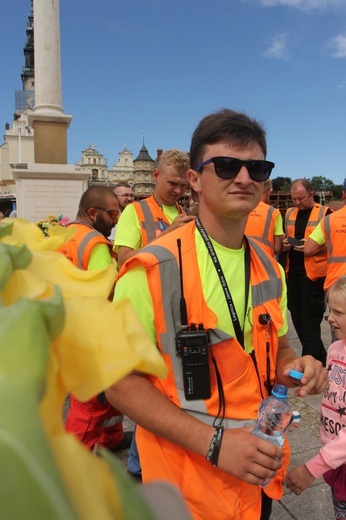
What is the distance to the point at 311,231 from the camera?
5.48 metres

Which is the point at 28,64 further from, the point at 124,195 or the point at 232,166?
the point at 232,166

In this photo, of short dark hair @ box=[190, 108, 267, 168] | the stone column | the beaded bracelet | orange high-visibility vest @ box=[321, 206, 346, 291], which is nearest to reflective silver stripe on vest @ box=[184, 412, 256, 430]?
the beaded bracelet

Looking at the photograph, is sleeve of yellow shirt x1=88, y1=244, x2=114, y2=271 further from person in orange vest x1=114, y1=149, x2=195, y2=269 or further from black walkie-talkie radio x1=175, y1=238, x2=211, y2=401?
black walkie-talkie radio x1=175, y1=238, x2=211, y2=401

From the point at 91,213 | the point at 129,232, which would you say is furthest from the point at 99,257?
the point at 91,213

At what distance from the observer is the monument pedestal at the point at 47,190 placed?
26.1ft

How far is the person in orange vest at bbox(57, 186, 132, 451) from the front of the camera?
3166 mm

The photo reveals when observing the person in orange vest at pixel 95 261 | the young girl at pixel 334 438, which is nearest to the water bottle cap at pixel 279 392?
the young girl at pixel 334 438

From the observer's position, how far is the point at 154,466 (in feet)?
5.02

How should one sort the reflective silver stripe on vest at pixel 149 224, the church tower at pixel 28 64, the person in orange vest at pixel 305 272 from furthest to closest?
the church tower at pixel 28 64
the person in orange vest at pixel 305 272
the reflective silver stripe on vest at pixel 149 224

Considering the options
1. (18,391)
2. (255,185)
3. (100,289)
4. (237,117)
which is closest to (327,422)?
(255,185)

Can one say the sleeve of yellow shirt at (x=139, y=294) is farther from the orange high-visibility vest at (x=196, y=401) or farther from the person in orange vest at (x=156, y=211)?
the person in orange vest at (x=156, y=211)

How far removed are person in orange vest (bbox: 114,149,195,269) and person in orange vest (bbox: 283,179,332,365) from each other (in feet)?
7.58

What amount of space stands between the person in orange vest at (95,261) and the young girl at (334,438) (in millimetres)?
1450

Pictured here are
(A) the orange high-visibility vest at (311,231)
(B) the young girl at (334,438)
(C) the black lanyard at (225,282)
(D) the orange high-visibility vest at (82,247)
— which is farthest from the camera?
(A) the orange high-visibility vest at (311,231)
